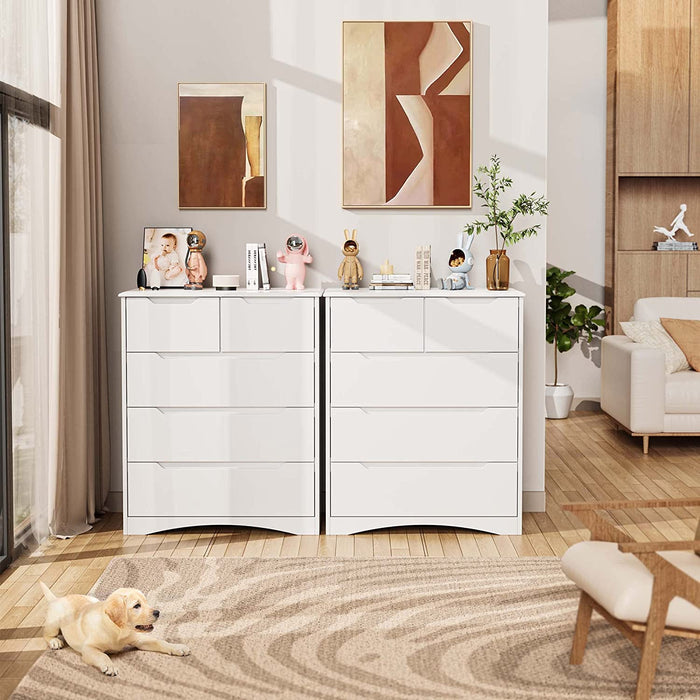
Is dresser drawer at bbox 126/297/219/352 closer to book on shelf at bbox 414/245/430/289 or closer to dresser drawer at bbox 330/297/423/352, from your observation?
dresser drawer at bbox 330/297/423/352

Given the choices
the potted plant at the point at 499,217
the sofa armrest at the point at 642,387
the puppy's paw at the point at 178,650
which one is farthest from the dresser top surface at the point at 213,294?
the sofa armrest at the point at 642,387

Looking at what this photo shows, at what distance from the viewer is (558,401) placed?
21.4 ft

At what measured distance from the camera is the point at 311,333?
375 centimetres

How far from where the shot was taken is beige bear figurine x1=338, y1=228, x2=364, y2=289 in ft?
13.1

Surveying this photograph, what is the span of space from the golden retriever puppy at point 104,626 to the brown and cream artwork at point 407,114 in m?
2.15

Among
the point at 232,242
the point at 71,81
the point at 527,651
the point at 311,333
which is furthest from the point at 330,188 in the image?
the point at 527,651

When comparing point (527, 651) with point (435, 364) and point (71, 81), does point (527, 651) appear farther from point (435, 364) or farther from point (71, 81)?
point (71, 81)

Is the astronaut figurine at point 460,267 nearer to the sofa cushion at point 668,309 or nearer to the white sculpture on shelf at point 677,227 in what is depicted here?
the sofa cushion at point 668,309

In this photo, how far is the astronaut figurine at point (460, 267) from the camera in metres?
3.95

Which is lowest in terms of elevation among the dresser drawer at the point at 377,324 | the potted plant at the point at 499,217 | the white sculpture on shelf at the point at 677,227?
the dresser drawer at the point at 377,324

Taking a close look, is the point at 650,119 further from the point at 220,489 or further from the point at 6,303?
the point at 6,303

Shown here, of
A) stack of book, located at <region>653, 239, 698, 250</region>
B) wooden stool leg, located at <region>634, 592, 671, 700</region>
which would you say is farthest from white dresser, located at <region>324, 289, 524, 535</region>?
stack of book, located at <region>653, 239, 698, 250</region>

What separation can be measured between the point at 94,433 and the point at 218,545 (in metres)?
0.83

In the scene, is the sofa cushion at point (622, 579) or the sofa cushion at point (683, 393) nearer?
the sofa cushion at point (622, 579)
